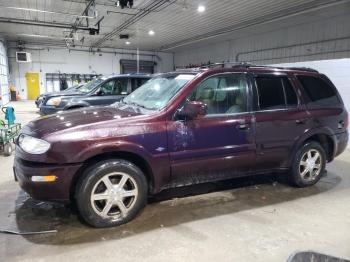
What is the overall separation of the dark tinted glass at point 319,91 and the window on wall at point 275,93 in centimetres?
28

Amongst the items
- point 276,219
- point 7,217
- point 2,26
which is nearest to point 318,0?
point 276,219

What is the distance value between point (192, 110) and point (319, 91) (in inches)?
86.6

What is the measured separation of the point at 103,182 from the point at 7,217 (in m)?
1.22

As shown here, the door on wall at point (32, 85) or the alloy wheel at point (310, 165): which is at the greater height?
the door on wall at point (32, 85)

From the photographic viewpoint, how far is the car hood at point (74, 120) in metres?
2.82

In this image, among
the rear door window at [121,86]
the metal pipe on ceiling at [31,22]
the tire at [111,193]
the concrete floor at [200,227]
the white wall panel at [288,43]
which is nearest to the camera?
the concrete floor at [200,227]

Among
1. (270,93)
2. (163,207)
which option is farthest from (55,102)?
(270,93)

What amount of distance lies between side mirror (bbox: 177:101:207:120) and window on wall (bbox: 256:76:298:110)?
92 cm

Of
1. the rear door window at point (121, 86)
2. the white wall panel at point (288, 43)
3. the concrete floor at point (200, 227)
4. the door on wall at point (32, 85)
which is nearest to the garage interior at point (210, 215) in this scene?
the concrete floor at point (200, 227)

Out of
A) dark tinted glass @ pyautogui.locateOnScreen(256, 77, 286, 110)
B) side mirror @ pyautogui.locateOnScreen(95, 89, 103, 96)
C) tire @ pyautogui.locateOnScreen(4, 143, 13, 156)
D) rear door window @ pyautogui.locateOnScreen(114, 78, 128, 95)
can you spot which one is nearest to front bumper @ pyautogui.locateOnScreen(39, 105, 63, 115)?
side mirror @ pyautogui.locateOnScreen(95, 89, 103, 96)

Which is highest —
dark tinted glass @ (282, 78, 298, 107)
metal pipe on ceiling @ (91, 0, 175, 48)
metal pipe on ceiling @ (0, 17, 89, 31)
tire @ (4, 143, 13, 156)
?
metal pipe on ceiling @ (91, 0, 175, 48)

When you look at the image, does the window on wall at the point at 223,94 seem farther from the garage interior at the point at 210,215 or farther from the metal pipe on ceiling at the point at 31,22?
the metal pipe on ceiling at the point at 31,22

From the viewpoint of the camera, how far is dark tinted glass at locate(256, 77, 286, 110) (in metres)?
3.64

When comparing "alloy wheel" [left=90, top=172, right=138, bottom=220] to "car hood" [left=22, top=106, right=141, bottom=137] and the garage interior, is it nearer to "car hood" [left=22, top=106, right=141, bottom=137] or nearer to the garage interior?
the garage interior
